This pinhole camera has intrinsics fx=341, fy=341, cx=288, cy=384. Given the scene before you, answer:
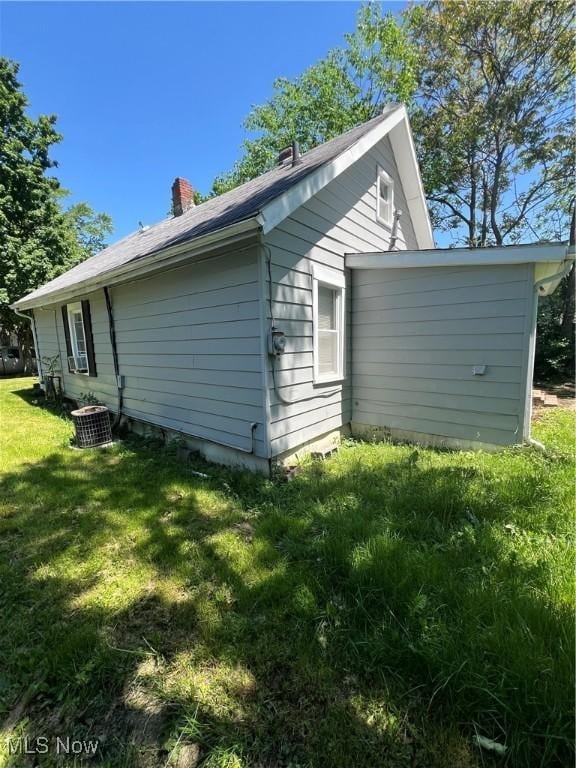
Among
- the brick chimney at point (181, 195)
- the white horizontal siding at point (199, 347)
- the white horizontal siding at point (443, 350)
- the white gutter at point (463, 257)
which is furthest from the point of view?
the brick chimney at point (181, 195)

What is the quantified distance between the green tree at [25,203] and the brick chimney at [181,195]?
8.99 meters

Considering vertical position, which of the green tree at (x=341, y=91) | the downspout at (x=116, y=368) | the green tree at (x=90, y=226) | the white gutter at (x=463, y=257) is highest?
the green tree at (x=341, y=91)

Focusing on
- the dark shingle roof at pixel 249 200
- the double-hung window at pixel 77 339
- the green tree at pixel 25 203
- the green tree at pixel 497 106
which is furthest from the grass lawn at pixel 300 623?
the green tree at pixel 497 106

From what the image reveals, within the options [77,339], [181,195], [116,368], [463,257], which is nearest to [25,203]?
[181,195]

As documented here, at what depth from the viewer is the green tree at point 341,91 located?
14023 mm

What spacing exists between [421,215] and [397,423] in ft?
20.1

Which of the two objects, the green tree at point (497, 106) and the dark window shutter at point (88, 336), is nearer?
the dark window shutter at point (88, 336)

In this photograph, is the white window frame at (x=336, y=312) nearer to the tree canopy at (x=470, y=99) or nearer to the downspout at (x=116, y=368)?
the downspout at (x=116, y=368)

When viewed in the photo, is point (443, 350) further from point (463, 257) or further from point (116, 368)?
point (116, 368)

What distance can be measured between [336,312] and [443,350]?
67.5 inches

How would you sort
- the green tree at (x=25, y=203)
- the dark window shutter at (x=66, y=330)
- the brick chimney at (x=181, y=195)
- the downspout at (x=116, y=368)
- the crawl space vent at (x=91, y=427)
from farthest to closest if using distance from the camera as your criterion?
1. the green tree at (x=25, y=203)
2. the brick chimney at (x=181, y=195)
3. the dark window shutter at (x=66, y=330)
4. the downspout at (x=116, y=368)
5. the crawl space vent at (x=91, y=427)

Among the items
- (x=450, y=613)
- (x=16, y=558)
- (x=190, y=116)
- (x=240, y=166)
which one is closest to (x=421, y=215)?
(x=190, y=116)

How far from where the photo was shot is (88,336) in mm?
7457

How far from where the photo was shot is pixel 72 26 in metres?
5.67
